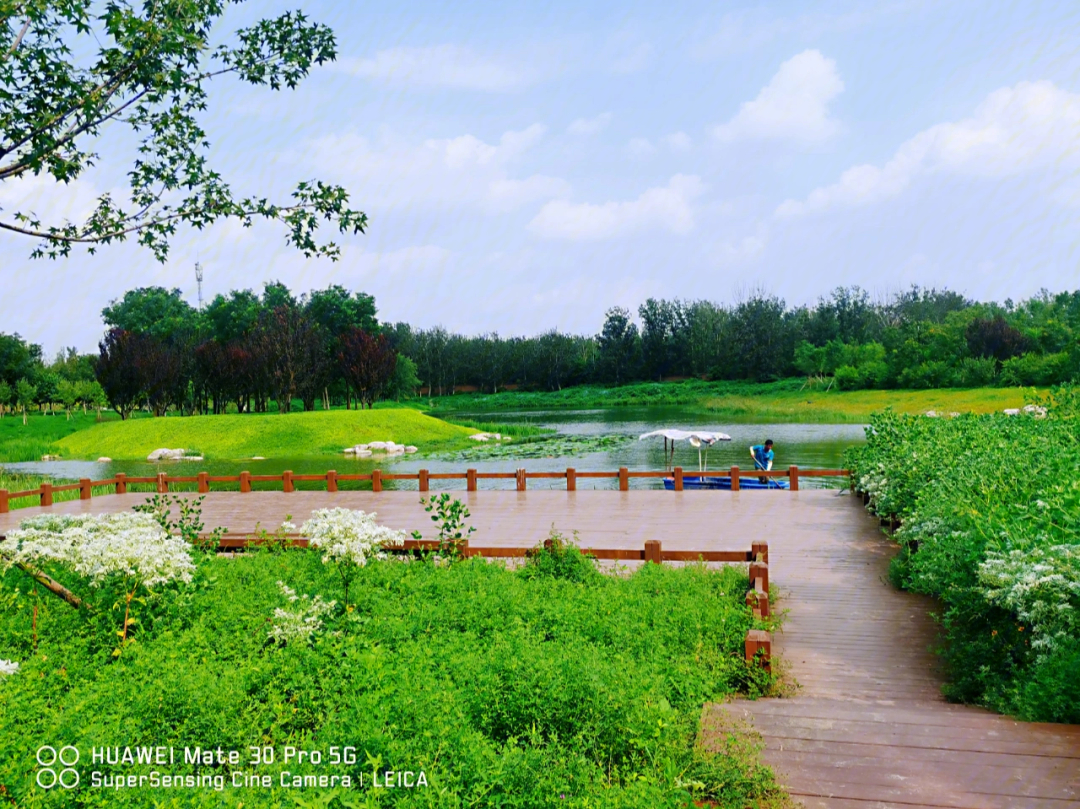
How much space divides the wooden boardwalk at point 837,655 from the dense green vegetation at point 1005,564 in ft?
1.06

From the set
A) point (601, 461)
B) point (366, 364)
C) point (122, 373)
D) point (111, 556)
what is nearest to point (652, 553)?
point (111, 556)

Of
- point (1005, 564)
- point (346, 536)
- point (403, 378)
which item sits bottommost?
point (1005, 564)

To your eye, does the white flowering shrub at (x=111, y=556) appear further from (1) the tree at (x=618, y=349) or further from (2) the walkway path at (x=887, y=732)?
(1) the tree at (x=618, y=349)

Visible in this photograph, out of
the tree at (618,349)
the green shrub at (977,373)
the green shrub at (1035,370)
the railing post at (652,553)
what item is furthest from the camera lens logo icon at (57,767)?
the tree at (618,349)

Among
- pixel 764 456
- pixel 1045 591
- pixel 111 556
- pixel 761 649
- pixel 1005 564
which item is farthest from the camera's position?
pixel 764 456

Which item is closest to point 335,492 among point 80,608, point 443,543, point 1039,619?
point 443,543

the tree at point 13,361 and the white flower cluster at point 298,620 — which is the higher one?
the tree at point 13,361

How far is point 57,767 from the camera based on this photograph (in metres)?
3.90

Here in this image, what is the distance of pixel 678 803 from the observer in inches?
141

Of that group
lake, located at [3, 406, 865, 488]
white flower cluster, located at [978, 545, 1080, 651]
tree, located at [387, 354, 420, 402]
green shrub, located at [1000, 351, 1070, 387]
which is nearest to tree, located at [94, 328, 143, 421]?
lake, located at [3, 406, 865, 488]

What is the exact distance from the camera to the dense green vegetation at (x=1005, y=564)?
17.3ft

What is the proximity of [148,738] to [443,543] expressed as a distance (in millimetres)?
5170

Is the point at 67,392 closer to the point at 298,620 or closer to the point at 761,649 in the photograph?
the point at 298,620

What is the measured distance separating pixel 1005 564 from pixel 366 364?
191 ft
